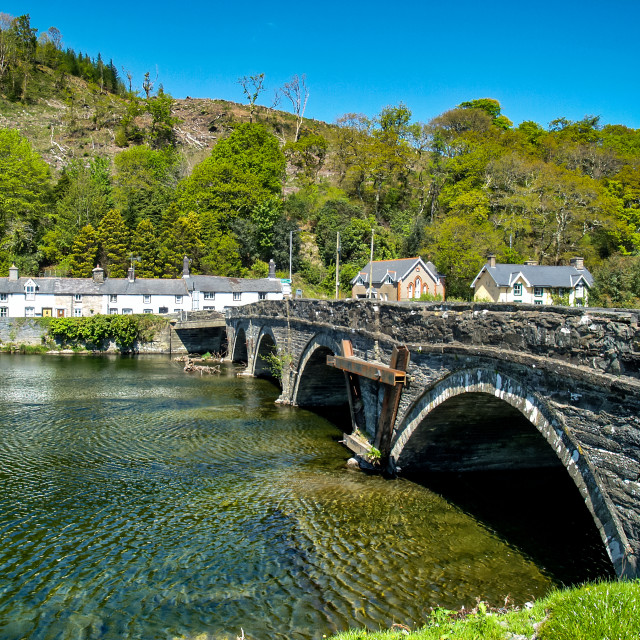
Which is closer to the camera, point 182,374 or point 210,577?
point 210,577

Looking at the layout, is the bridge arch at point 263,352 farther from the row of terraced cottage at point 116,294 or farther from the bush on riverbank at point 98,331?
the bush on riverbank at point 98,331

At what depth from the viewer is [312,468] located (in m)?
17.4

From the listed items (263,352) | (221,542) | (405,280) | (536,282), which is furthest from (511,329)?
(405,280)

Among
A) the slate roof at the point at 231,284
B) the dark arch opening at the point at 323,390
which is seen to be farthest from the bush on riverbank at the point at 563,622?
the slate roof at the point at 231,284

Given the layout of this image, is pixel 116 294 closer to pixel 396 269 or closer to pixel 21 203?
pixel 21 203

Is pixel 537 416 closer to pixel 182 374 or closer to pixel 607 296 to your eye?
pixel 182 374

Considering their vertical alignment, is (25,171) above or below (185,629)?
above

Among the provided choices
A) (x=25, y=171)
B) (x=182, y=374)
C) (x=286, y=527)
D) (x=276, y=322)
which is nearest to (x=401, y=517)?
(x=286, y=527)

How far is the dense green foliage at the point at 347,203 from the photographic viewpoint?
59.0 metres

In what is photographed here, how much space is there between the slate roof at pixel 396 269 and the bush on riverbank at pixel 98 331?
2396 cm

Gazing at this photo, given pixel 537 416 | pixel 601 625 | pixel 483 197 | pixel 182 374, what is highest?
pixel 483 197

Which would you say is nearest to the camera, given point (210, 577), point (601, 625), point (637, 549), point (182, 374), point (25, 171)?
point (601, 625)

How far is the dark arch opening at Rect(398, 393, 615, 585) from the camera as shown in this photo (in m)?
12.2

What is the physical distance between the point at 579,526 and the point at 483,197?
177ft
